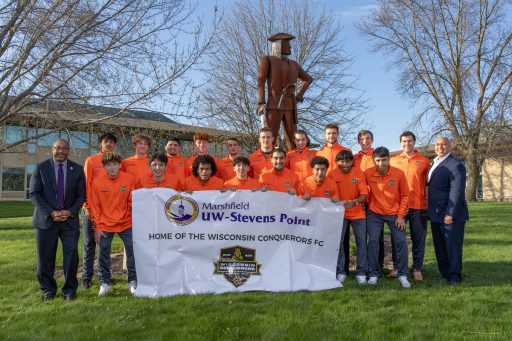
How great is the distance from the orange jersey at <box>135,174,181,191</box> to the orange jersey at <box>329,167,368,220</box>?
227 cm

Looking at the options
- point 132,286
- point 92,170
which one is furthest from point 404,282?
point 92,170

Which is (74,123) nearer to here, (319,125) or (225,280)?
(225,280)

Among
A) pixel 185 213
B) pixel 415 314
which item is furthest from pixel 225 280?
pixel 415 314

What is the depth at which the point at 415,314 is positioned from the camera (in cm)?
484

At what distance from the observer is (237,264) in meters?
5.84

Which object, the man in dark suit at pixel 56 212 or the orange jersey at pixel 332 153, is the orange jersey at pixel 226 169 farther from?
the man in dark suit at pixel 56 212

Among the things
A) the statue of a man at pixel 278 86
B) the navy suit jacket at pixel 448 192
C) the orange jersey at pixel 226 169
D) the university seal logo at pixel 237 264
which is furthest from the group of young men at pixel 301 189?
the statue of a man at pixel 278 86

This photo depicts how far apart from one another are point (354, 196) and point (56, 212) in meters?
3.91

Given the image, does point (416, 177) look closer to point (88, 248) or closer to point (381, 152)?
point (381, 152)

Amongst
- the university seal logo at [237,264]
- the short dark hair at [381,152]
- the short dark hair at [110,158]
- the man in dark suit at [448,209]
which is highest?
the short dark hair at [381,152]

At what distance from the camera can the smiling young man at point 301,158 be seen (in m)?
6.93

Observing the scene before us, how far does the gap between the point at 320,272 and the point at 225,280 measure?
127 cm

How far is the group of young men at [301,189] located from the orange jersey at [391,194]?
0.04 ft

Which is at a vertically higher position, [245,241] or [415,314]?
[245,241]
